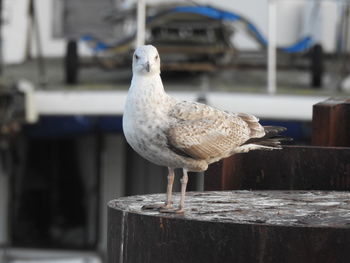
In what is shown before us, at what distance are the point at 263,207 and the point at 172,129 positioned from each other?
61 centimetres

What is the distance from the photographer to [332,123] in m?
7.03

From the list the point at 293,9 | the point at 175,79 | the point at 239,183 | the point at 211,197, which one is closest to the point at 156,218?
the point at 211,197

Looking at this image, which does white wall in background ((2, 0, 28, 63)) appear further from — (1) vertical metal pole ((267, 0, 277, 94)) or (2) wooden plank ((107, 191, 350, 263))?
(2) wooden plank ((107, 191, 350, 263))

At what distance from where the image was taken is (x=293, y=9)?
17.6 metres

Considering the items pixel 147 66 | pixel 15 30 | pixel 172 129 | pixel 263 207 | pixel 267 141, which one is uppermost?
pixel 147 66

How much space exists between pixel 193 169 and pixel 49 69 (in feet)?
34.5

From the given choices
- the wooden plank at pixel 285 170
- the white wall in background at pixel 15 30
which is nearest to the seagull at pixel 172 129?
the wooden plank at pixel 285 170

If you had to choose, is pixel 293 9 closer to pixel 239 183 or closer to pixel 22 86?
pixel 22 86

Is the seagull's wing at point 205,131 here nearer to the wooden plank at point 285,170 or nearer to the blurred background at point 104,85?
the wooden plank at point 285,170

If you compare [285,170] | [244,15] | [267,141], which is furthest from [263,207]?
[244,15]

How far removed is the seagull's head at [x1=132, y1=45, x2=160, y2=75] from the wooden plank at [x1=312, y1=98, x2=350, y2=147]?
164 cm

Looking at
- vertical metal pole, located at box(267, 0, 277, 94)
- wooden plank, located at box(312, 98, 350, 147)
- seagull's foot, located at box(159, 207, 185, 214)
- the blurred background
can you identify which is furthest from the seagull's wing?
vertical metal pole, located at box(267, 0, 277, 94)

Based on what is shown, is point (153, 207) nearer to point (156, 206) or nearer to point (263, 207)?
point (156, 206)

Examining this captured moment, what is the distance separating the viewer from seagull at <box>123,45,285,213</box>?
563 centimetres
